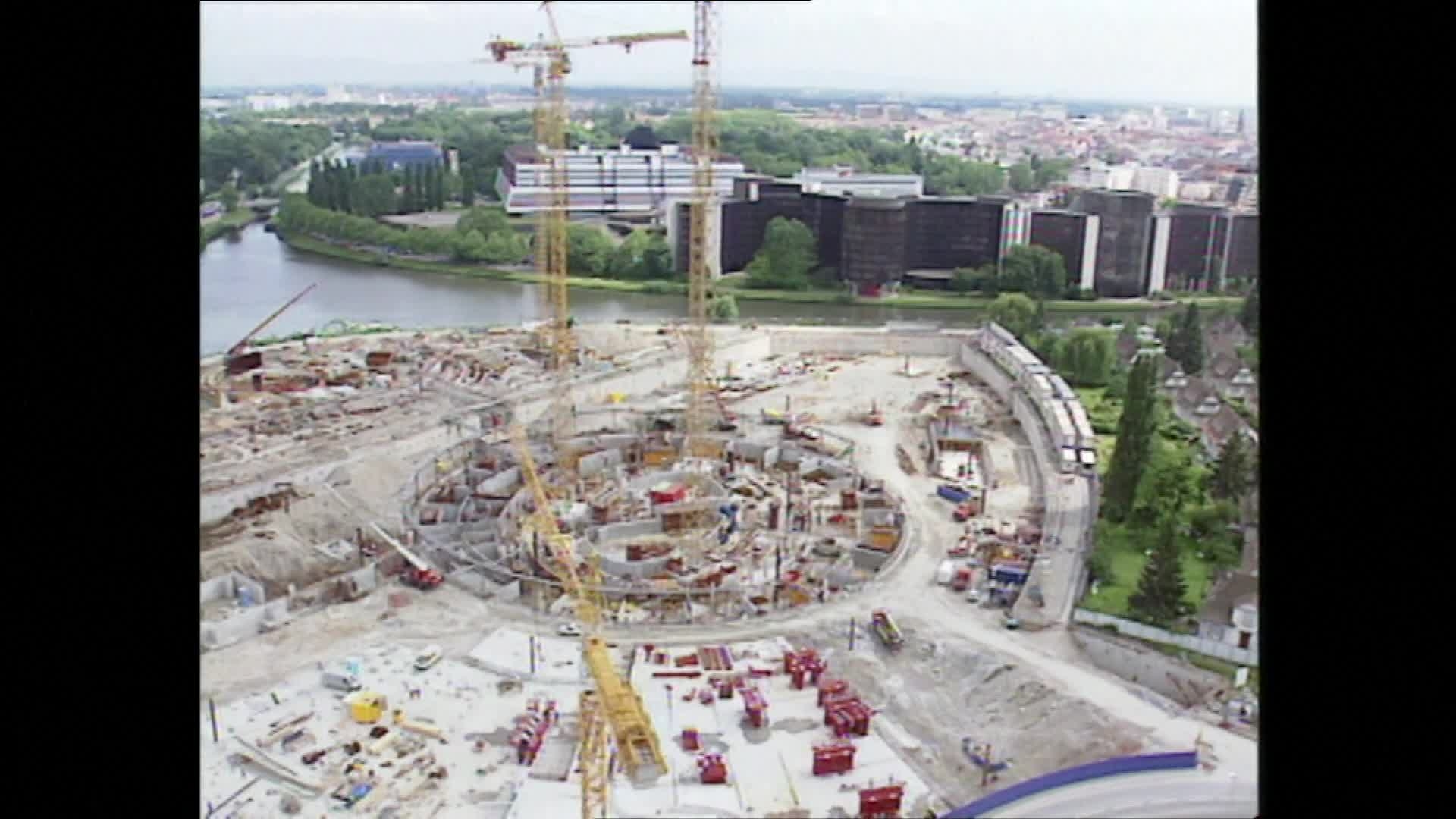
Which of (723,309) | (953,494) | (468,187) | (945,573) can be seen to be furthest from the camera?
(468,187)

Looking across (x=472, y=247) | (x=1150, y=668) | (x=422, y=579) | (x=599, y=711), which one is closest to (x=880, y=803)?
(x=599, y=711)

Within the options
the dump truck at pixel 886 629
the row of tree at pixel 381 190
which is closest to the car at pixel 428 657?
the dump truck at pixel 886 629

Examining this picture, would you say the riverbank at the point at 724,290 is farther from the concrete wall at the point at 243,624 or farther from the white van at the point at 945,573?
the concrete wall at the point at 243,624

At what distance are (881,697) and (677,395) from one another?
3.64 m

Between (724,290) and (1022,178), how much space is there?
2586 mm

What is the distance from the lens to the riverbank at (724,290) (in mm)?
8102

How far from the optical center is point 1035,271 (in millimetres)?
8578

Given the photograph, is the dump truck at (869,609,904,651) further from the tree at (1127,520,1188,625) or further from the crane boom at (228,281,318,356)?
the crane boom at (228,281,318,356)

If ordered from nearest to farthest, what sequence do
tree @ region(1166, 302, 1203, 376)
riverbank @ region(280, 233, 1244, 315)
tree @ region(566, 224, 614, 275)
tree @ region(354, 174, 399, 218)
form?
tree @ region(1166, 302, 1203, 376), riverbank @ region(280, 233, 1244, 315), tree @ region(566, 224, 614, 275), tree @ region(354, 174, 399, 218)

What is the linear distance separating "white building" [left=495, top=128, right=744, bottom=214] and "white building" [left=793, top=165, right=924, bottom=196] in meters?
0.63

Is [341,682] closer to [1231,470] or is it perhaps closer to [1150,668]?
[1150,668]

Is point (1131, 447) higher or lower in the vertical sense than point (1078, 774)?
higher

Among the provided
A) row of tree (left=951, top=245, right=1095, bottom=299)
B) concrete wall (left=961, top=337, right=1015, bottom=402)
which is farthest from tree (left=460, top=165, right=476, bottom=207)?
concrete wall (left=961, top=337, right=1015, bottom=402)

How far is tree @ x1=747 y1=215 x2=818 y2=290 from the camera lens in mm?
9344
